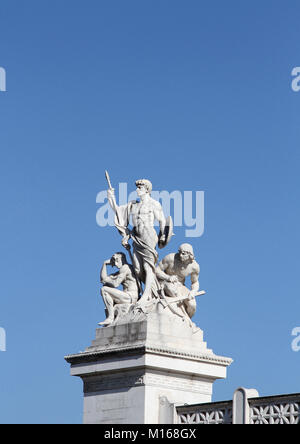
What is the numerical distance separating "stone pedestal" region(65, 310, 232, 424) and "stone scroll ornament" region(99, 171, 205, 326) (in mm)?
472

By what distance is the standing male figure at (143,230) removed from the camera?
87.2 feet

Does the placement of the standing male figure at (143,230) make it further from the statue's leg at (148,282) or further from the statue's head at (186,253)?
the statue's head at (186,253)

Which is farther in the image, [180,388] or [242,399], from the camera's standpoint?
[180,388]

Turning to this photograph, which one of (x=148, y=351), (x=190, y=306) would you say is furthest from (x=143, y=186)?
(x=148, y=351)

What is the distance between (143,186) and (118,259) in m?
1.76

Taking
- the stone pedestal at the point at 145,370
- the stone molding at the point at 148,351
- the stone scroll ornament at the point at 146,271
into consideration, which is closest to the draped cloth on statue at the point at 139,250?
the stone scroll ornament at the point at 146,271

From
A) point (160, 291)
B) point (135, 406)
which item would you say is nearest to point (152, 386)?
point (135, 406)

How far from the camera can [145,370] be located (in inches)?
983

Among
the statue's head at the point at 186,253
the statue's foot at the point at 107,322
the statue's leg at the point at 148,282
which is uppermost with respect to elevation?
the statue's head at the point at 186,253

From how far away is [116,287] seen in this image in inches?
1050
